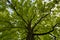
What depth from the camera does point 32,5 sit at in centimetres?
697

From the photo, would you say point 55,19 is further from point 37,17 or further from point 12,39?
point 12,39

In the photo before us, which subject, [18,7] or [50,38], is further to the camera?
[50,38]

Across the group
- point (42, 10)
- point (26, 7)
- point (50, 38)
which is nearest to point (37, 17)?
point (42, 10)

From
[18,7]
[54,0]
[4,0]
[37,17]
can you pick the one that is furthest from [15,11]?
[54,0]

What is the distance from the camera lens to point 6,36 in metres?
5.91

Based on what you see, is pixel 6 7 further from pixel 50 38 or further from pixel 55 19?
pixel 50 38

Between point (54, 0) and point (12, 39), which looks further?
point (54, 0)

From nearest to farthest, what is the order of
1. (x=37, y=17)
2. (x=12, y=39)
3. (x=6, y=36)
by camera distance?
1. (x=6, y=36)
2. (x=12, y=39)
3. (x=37, y=17)

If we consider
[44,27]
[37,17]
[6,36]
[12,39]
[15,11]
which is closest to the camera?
[6,36]

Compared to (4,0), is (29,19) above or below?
below

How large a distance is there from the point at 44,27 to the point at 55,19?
81 cm

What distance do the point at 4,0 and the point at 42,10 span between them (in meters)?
2.00

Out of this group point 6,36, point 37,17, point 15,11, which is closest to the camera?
point 6,36

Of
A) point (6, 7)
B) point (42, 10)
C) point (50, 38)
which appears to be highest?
point (6, 7)
